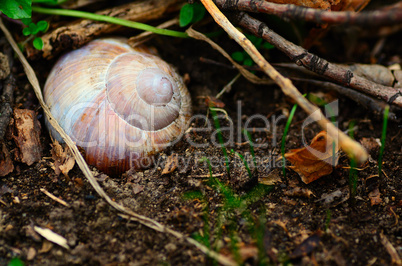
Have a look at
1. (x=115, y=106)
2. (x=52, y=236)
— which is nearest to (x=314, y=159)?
(x=115, y=106)

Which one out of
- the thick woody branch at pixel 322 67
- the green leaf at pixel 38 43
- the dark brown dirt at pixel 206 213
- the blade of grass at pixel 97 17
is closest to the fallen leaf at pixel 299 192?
the dark brown dirt at pixel 206 213

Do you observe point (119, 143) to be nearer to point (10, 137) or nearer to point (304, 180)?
point (10, 137)

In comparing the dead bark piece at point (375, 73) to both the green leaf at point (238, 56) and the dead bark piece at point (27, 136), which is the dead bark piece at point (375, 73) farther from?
the dead bark piece at point (27, 136)

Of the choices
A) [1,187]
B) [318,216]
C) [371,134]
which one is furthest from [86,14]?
[371,134]

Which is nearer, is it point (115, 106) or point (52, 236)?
point (52, 236)

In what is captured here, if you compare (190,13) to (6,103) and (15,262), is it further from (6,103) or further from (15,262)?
(15,262)

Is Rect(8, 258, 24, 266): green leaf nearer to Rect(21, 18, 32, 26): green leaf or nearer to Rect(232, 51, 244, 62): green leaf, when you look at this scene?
Rect(21, 18, 32, 26): green leaf
